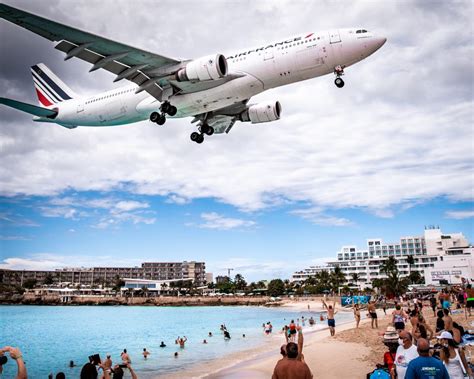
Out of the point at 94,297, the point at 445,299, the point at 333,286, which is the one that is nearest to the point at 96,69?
the point at 445,299

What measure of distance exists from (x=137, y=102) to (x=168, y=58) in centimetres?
516

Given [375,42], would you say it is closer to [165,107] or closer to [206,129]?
[165,107]

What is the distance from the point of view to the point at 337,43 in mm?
23234

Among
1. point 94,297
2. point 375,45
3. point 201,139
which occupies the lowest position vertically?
point 94,297

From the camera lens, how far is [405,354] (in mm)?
8141

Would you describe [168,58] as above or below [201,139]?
above

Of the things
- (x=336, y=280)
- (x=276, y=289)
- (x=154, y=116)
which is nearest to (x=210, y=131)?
(x=154, y=116)

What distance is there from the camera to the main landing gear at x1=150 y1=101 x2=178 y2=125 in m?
26.8

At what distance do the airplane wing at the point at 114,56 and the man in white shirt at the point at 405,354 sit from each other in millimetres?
19607

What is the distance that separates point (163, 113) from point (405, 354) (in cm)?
2274

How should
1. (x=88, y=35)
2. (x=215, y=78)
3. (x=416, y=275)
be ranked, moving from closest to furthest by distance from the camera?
(x=88, y=35) < (x=215, y=78) < (x=416, y=275)

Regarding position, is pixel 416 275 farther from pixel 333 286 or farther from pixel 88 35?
pixel 88 35

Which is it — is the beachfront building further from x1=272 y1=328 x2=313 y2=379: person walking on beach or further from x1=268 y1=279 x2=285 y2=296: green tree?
x1=272 y1=328 x2=313 y2=379: person walking on beach

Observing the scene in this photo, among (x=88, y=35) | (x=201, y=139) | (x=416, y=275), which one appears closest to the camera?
(x=88, y=35)
